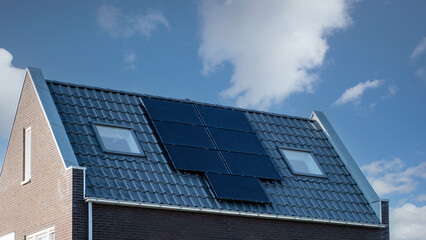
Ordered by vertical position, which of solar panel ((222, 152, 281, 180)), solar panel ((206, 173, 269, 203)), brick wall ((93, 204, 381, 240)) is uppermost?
solar panel ((222, 152, 281, 180))

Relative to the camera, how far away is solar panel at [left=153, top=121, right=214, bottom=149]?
840 inches

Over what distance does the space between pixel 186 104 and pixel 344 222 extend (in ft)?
18.8

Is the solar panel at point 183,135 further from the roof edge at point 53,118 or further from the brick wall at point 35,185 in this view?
the brick wall at point 35,185

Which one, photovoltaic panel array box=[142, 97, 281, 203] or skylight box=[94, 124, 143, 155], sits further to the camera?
photovoltaic panel array box=[142, 97, 281, 203]

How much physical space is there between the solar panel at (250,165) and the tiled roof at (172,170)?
27cm

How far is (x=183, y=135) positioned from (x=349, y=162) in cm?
590

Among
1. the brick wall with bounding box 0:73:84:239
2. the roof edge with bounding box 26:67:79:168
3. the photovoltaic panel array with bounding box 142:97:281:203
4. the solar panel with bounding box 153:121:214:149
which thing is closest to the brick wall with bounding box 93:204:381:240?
the photovoltaic panel array with bounding box 142:97:281:203

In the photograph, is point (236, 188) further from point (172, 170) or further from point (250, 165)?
point (172, 170)

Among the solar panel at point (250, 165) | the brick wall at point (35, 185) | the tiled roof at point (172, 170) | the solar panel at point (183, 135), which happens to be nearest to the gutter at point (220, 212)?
the tiled roof at point (172, 170)

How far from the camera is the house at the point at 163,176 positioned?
18.6 m

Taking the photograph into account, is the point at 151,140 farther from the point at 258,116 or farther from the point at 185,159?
the point at 258,116

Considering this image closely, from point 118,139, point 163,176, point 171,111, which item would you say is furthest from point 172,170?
point 171,111

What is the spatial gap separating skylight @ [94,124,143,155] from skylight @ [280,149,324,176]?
4985mm

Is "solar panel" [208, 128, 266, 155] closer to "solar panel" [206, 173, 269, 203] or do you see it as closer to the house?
the house
